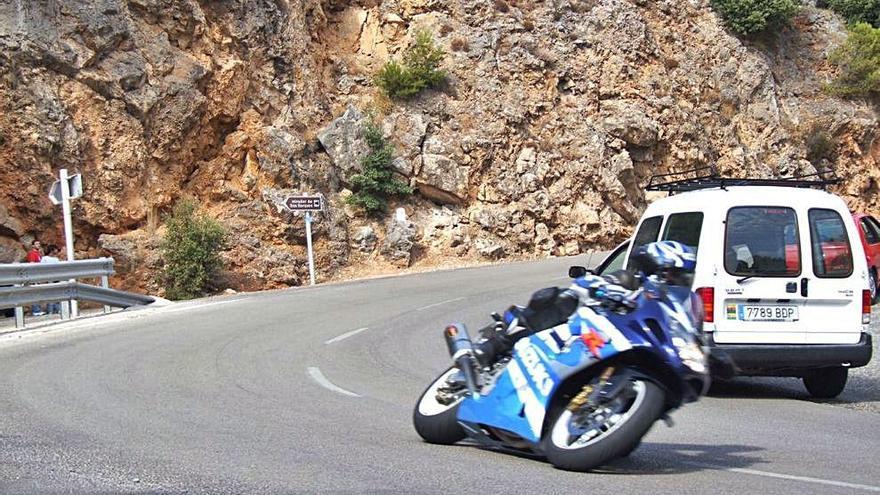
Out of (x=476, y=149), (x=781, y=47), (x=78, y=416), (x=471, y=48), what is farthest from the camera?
(x=781, y=47)

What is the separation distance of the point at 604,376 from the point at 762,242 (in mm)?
4335

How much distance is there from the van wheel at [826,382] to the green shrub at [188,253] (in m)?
18.0

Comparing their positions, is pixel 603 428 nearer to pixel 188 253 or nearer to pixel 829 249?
pixel 829 249

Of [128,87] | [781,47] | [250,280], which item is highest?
[781,47]

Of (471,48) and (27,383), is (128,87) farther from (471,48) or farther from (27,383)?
(27,383)

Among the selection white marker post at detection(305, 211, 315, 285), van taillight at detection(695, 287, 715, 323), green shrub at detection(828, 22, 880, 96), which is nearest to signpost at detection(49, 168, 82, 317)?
white marker post at detection(305, 211, 315, 285)

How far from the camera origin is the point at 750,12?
4278 cm

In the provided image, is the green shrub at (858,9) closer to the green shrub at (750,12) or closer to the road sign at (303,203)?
the green shrub at (750,12)

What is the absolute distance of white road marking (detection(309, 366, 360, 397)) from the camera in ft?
30.1

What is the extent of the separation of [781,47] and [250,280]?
31.4 metres

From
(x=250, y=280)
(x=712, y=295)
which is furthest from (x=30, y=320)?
(x=712, y=295)

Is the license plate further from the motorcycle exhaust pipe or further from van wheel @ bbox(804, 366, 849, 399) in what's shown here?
the motorcycle exhaust pipe

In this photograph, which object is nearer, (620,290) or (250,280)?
(620,290)

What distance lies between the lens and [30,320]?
1697 centimetres
